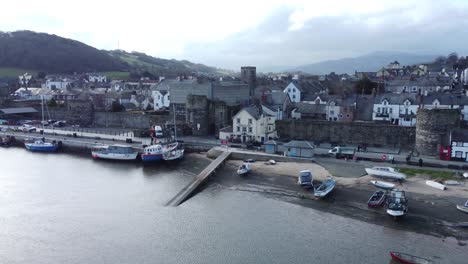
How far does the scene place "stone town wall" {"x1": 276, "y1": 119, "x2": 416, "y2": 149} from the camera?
107ft

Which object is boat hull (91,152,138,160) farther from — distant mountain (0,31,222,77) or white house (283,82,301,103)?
distant mountain (0,31,222,77)

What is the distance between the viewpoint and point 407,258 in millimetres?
16469

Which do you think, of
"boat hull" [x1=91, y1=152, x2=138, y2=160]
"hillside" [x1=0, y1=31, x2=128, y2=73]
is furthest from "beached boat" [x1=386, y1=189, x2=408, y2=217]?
"hillside" [x1=0, y1=31, x2=128, y2=73]

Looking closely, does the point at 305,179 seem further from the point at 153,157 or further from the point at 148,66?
the point at 148,66

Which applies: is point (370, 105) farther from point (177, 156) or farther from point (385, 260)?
point (385, 260)

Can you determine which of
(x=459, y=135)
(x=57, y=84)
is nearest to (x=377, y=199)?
(x=459, y=135)

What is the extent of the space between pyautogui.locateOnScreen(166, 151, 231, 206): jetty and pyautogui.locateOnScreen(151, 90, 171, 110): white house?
2098 cm

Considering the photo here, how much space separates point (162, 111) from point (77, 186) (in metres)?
22.2

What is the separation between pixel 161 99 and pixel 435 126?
3182 cm

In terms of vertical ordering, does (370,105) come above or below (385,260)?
above

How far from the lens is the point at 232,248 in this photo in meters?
18.2

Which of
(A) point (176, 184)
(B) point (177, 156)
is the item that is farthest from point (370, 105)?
(A) point (176, 184)

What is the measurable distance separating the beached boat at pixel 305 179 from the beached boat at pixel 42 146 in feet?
78.7

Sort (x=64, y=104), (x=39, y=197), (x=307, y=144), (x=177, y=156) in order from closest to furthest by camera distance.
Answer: (x=39, y=197) < (x=307, y=144) < (x=177, y=156) < (x=64, y=104)
